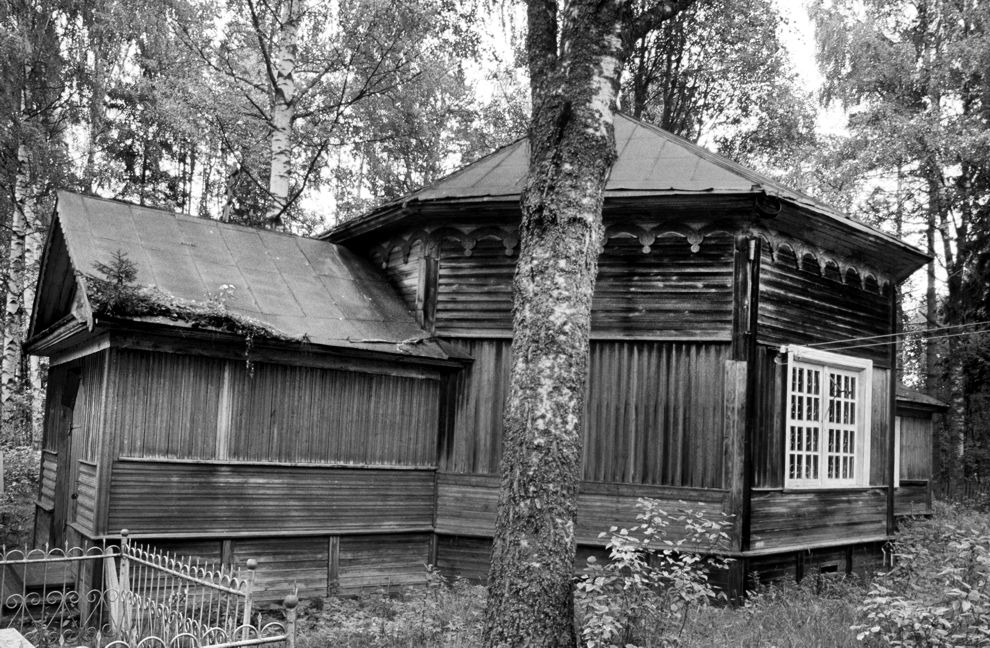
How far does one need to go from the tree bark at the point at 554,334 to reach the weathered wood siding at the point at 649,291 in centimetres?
344

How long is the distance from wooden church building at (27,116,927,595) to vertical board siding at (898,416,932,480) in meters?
7.74

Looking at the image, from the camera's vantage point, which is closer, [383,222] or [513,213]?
[513,213]

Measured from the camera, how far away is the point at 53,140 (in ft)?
53.9

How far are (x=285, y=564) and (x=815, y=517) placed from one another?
6.13 meters

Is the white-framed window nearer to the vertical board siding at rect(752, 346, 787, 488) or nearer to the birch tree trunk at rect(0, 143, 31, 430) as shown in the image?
the vertical board siding at rect(752, 346, 787, 488)

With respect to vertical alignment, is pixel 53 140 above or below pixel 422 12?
below

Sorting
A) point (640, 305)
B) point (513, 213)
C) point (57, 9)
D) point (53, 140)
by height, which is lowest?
point (640, 305)

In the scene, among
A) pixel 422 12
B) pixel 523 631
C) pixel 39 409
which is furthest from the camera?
pixel 39 409

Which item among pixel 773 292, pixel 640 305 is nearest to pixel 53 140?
pixel 640 305

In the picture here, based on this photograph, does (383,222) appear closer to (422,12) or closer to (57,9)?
(422,12)

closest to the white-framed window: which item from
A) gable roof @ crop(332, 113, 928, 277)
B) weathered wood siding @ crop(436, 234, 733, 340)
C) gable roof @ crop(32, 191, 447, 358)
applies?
weathered wood siding @ crop(436, 234, 733, 340)

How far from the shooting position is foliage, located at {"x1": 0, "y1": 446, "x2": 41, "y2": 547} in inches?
448

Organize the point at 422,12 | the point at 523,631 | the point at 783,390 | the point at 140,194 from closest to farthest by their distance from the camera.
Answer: the point at 523,631 → the point at 783,390 → the point at 422,12 → the point at 140,194

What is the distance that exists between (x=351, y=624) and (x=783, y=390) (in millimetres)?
5322
